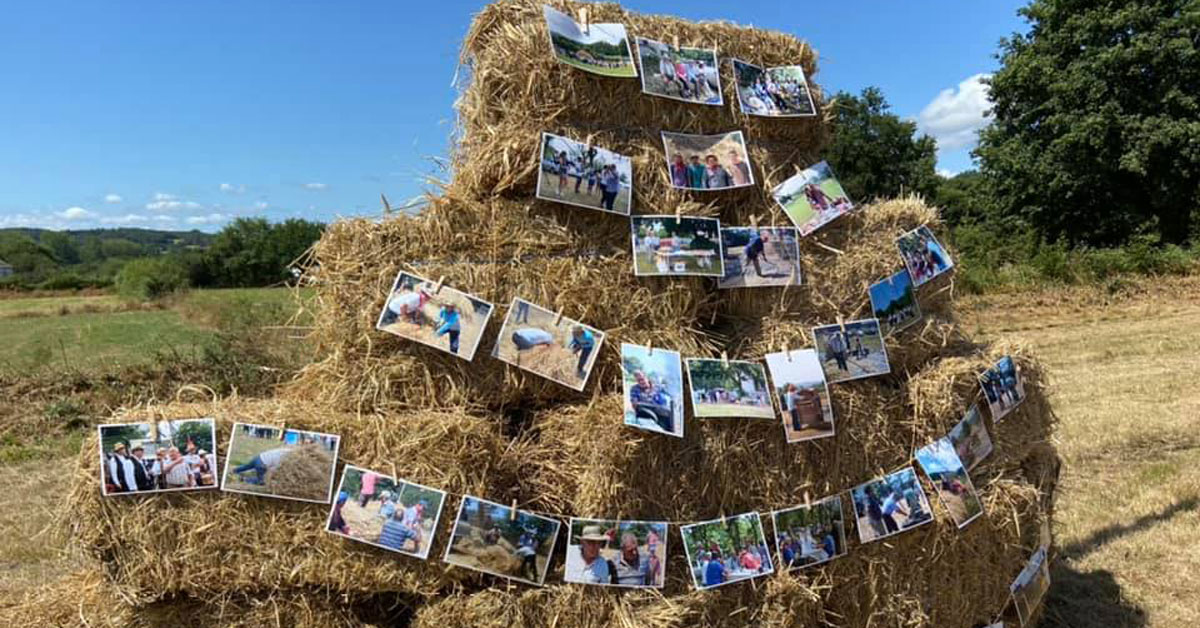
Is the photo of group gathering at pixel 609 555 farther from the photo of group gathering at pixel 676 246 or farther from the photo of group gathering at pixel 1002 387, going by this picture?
the photo of group gathering at pixel 1002 387

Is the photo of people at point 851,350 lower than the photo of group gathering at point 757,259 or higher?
lower

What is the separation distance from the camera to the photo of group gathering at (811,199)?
2953 millimetres

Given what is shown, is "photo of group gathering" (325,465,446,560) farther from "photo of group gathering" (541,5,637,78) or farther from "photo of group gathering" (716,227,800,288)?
"photo of group gathering" (541,5,637,78)

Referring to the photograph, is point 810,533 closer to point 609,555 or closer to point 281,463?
point 609,555

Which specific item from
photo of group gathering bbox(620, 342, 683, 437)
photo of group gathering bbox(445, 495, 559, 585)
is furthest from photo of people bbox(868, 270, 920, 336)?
photo of group gathering bbox(445, 495, 559, 585)

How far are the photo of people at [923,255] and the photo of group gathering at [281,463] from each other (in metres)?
2.46

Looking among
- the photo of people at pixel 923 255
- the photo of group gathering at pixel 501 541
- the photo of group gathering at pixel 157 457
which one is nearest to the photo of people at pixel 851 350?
the photo of people at pixel 923 255

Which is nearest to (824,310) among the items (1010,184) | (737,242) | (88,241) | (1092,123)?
(737,242)

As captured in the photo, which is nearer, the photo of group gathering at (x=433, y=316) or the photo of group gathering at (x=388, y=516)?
the photo of group gathering at (x=388, y=516)

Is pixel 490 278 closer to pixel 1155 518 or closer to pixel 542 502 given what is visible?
pixel 542 502

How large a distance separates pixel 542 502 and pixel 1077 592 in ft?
9.69

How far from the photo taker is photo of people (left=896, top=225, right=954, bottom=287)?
3072mm

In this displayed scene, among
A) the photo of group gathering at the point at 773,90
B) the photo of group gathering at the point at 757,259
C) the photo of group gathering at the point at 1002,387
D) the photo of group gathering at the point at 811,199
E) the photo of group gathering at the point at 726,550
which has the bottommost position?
the photo of group gathering at the point at 726,550

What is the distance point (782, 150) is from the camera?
10.4ft
